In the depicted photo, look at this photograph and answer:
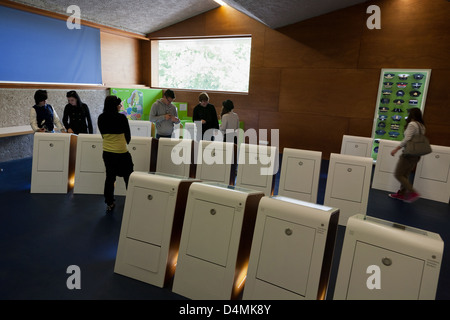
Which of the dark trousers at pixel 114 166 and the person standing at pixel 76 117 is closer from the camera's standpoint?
the dark trousers at pixel 114 166

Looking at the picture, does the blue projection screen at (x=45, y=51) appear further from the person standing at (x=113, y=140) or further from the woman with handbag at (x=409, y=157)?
the woman with handbag at (x=409, y=157)

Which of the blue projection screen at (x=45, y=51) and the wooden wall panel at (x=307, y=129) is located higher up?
the blue projection screen at (x=45, y=51)

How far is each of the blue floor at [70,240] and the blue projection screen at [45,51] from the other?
2231 mm

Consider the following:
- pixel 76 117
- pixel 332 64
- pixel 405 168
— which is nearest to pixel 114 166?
pixel 76 117

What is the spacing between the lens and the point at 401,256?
1.55 m

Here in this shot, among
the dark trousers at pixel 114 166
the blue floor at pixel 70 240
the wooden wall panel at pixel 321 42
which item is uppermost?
the wooden wall panel at pixel 321 42

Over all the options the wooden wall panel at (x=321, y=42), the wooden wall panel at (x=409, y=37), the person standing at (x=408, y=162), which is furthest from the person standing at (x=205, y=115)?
the wooden wall panel at (x=409, y=37)

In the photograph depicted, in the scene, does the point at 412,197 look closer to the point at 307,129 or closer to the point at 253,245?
the point at 307,129

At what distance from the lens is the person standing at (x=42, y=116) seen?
438 centimetres

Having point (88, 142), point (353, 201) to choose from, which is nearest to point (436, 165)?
point (353, 201)
